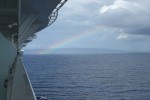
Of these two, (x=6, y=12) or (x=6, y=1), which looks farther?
(x=6, y=1)

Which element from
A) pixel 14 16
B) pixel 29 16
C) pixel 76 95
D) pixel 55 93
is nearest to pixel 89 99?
pixel 76 95

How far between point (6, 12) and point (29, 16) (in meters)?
13.5

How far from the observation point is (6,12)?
28.2ft

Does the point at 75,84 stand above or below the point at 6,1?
below

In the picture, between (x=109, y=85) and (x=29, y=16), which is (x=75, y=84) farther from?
(x=29, y=16)

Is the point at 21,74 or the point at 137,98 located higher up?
the point at 21,74

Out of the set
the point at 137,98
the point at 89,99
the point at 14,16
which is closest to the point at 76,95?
the point at 89,99

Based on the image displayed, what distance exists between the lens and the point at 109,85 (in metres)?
124

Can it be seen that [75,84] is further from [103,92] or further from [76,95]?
[76,95]

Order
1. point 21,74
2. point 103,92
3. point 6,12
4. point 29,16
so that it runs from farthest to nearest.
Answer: point 103,92 → point 29,16 → point 6,12 → point 21,74

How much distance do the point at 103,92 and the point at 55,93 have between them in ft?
51.0

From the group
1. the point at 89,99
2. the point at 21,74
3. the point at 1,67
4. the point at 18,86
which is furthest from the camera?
the point at 89,99

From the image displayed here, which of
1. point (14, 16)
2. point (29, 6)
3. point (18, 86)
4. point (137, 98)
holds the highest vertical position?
point (29, 6)

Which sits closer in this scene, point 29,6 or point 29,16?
point 29,6
